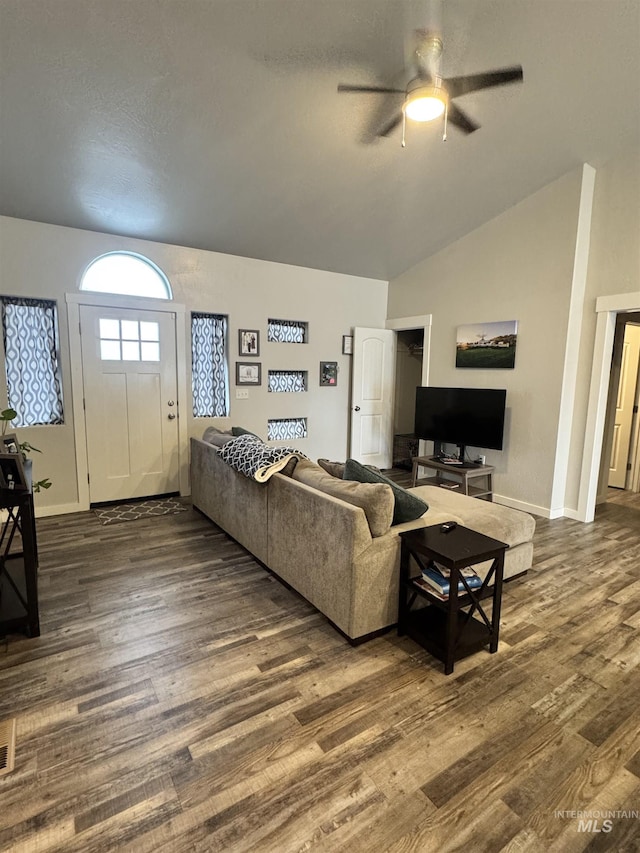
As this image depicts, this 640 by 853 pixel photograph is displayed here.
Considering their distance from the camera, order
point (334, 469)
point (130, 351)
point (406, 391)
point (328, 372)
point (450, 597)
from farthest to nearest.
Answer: point (406, 391)
point (328, 372)
point (130, 351)
point (334, 469)
point (450, 597)

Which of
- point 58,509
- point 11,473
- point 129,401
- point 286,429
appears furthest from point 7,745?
point 286,429

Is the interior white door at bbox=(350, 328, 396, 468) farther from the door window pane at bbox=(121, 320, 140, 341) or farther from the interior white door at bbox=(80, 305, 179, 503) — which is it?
the door window pane at bbox=(121, 320, 140, 341)

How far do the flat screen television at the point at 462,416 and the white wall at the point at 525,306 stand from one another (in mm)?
226

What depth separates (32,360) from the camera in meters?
3.86

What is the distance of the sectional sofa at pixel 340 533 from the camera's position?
2.11 m

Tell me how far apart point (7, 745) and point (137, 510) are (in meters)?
2.69

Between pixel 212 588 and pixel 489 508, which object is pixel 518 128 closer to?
pixel 489 508

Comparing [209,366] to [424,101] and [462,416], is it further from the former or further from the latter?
[424,101]

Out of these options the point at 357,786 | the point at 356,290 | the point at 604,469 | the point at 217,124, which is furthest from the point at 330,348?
the point at 357,786

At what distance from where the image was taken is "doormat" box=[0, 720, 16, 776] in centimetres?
149

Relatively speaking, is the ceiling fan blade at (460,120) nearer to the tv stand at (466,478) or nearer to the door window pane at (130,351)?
the tv stand at (466,478)

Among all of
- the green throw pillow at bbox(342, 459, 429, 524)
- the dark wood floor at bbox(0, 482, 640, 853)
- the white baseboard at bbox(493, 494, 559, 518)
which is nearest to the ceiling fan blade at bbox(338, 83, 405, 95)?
the green throw pillow at bbox(342, 459, 429, 524)

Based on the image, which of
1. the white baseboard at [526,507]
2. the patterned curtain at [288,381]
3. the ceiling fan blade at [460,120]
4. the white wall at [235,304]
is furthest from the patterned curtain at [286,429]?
the ceiling fan blade at [460,120]

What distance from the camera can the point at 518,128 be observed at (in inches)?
130
